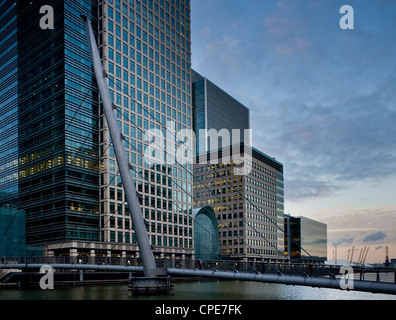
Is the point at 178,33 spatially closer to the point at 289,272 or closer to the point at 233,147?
the point at 233,147

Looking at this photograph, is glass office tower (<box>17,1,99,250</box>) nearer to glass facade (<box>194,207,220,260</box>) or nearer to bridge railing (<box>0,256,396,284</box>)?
bridge railing (<box>0,256,396,284</box>)

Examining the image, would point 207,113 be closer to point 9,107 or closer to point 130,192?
point 9,107

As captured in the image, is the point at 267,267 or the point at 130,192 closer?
the point at 267,267

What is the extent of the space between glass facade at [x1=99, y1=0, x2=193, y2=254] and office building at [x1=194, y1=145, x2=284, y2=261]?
1328 inches

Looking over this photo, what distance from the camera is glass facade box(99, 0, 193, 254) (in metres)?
87.9

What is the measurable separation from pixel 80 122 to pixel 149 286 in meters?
54.9

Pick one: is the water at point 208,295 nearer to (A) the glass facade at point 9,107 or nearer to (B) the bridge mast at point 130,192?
(B) the bridge mast at point 130,192

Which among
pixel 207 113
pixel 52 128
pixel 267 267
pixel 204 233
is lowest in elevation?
pixel 204 233

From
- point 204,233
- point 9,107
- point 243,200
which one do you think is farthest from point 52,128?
point 243,200

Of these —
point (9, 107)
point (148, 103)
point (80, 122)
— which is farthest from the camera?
point (148, 103)

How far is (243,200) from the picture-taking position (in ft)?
451

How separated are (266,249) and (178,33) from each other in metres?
75.1
